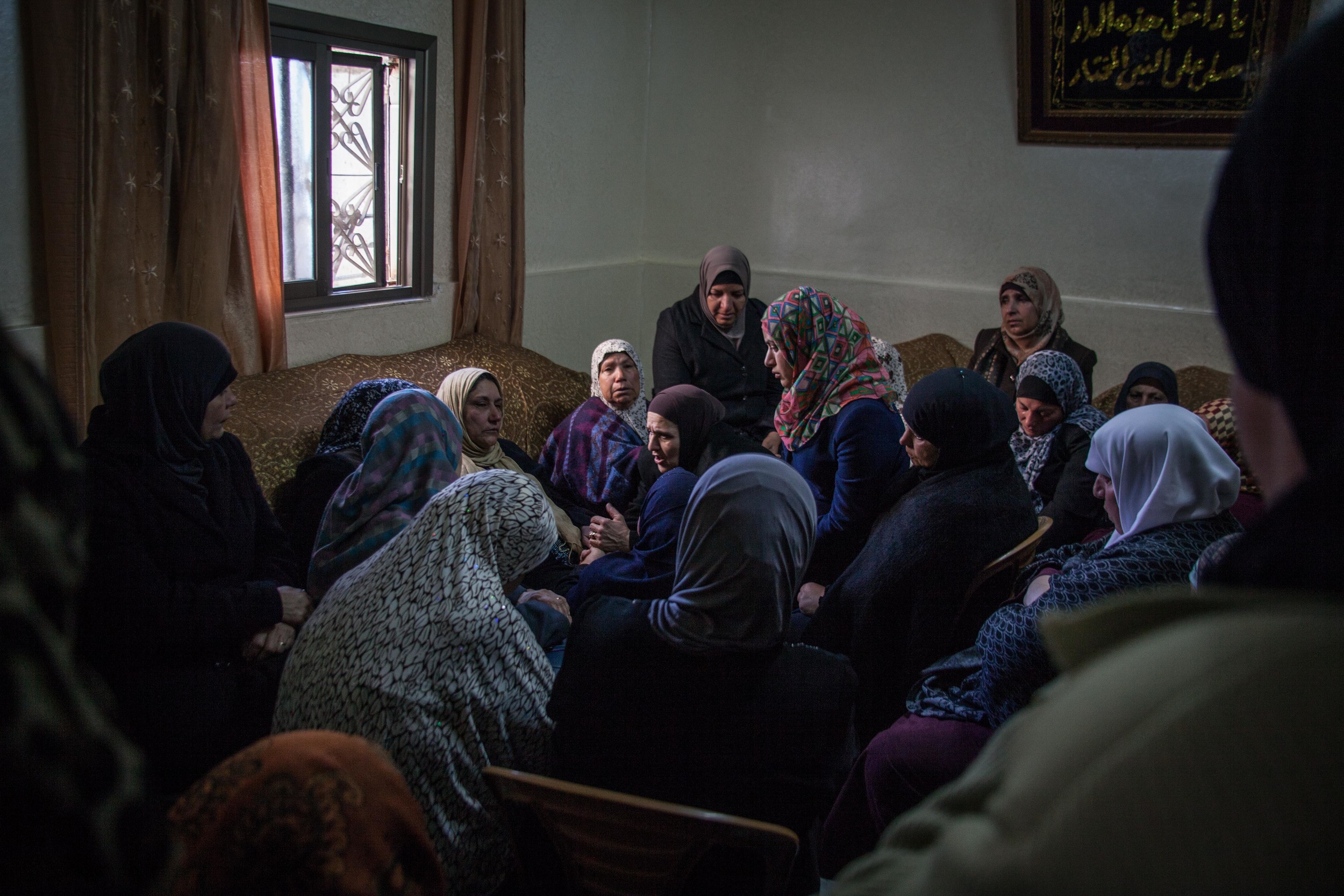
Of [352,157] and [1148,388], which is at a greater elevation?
[352,157]

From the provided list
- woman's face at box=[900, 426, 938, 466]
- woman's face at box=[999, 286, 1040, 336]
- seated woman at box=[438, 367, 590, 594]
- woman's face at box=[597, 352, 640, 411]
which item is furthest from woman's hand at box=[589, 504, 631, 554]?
woman's face at box=[999, 286, 1040, 336]

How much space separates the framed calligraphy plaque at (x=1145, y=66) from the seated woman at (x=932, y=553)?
2926 mm

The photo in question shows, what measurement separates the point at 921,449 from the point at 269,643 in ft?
5.48

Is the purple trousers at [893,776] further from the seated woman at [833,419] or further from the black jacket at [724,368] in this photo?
the black jacket at [724,368]

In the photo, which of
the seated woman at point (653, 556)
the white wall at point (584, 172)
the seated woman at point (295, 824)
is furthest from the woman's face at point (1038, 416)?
the white wall at point (584, 172)

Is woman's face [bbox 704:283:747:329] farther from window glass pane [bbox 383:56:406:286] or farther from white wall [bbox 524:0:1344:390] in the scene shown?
window glass pane [bbox 383:56:406:286]

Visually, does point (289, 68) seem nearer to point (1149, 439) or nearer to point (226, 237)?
point (226, 237)

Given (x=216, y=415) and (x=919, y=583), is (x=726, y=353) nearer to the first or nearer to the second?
(x=919, y=583)

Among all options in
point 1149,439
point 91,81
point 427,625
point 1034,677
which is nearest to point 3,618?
point 427,625

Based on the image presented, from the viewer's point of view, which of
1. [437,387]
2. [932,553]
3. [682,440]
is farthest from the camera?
[437,387]

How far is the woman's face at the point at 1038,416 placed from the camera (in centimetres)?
304

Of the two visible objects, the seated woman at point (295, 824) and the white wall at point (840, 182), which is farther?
the white wall at point (840, 182)

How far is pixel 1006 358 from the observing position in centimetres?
429

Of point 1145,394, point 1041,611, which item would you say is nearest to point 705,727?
point 1041,611
